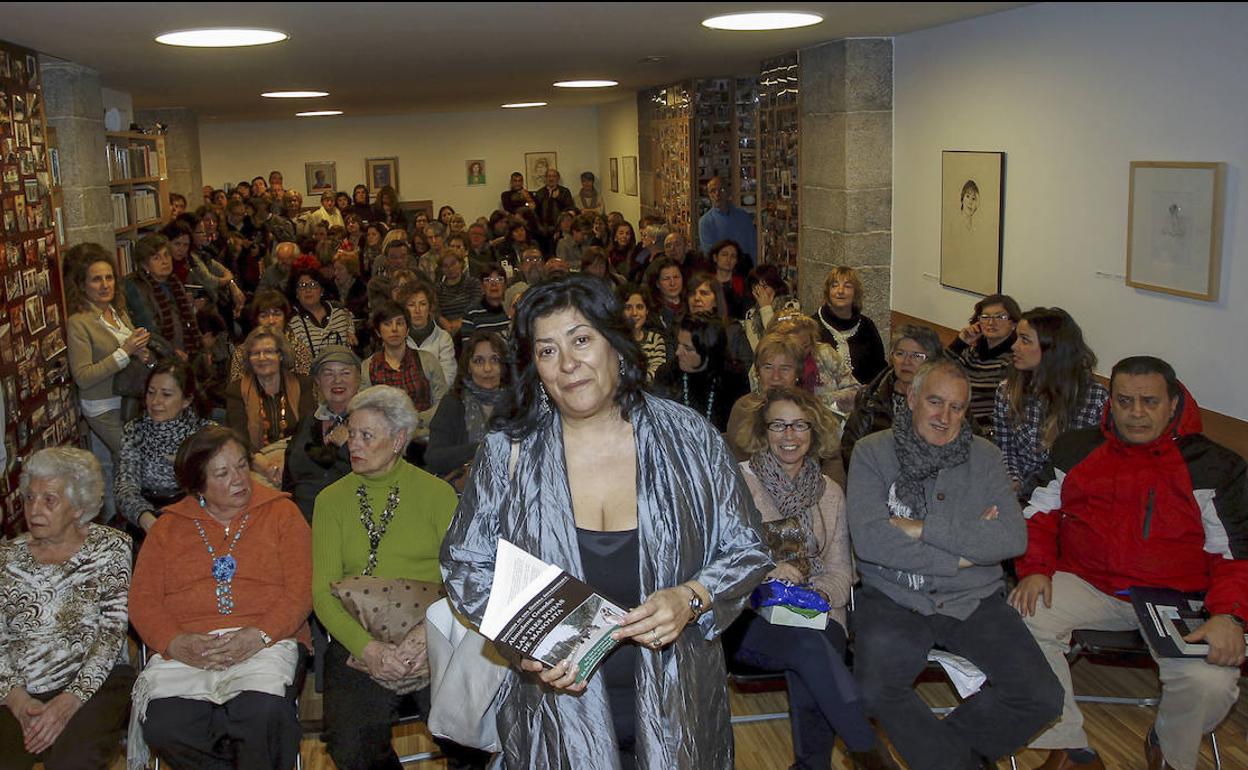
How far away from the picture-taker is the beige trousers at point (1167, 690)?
12.3 feet

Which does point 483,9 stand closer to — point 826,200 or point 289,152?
point 826,200

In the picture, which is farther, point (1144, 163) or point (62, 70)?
point (62, 70)

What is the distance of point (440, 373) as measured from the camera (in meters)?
6.63

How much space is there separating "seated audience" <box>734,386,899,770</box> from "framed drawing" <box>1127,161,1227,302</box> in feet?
6.32

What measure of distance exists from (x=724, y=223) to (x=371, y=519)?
8344 millimetres

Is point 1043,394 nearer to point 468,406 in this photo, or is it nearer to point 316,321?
point 468,406

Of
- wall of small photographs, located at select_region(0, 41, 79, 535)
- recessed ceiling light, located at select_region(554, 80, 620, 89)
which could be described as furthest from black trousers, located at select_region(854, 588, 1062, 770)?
recessed ceiling light, located at select_region(554, 80, 620, 89)

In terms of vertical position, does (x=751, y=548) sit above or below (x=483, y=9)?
below

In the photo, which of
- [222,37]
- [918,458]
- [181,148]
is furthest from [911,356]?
[181,148]

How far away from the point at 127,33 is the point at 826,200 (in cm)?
474

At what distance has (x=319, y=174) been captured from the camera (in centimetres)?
2098

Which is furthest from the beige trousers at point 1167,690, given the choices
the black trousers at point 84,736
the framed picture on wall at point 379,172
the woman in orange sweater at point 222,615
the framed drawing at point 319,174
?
the framed drawing at point 319,174

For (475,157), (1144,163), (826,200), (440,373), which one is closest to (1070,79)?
(1144,163)

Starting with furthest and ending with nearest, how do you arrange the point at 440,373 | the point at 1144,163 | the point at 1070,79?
the point at 440,373, the point at 1070,79, the point at 1144,163
